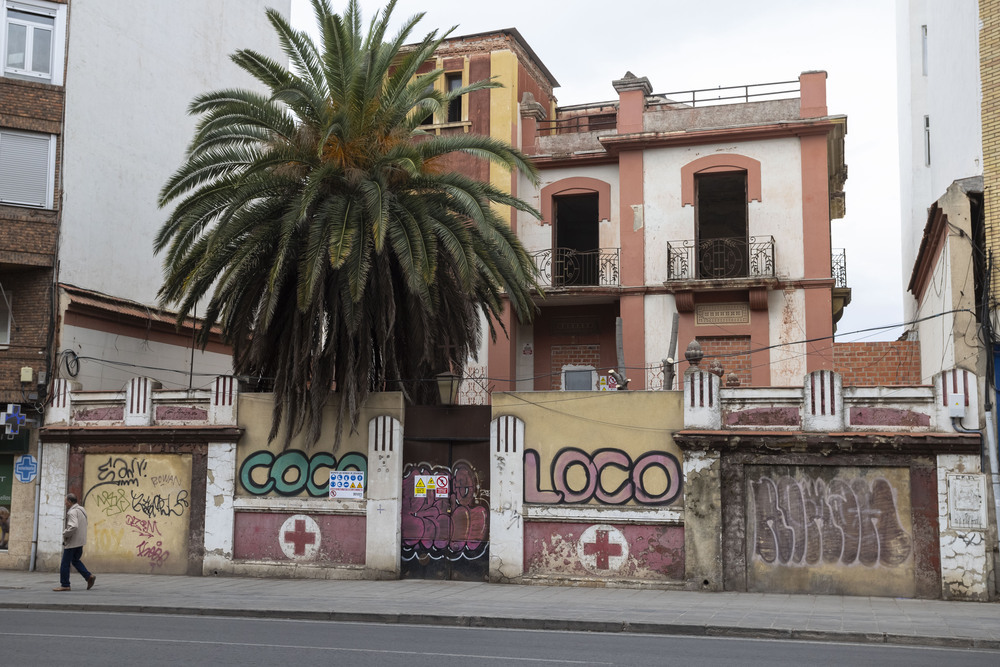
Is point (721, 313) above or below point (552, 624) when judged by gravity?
above

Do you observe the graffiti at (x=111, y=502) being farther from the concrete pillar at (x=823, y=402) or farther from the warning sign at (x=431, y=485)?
the concrete pillar at (x=823, y=402)

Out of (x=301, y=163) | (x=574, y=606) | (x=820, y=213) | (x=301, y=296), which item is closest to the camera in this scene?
(x=574, y=606)

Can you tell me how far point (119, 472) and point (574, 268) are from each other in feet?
36.4

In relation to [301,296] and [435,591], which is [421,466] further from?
[301,296]

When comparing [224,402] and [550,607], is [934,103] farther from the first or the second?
[224,402]

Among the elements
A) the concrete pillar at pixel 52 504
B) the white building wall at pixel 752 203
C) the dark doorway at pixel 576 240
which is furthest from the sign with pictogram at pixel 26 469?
the white building wall at pixel 752 203

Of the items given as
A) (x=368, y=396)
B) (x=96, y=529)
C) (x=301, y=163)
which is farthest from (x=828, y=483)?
(x=96, y=529)

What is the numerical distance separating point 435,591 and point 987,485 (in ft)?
28.4

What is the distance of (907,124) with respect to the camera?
27922mm

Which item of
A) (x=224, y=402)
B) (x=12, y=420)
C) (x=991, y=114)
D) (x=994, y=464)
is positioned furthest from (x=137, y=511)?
(x=991, y=114)

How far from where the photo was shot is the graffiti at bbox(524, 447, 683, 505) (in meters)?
17.2

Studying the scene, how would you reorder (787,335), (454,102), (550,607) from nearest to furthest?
(550,607) < (787,335) < (454,102)

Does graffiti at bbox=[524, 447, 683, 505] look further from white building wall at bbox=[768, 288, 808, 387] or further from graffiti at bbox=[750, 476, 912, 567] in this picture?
white building wall at bbox=[768, 288, 808, 387]

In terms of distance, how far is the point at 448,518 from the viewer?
60.6 ft
